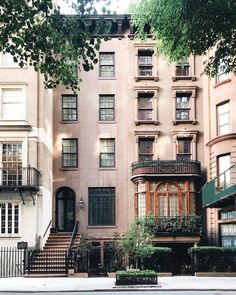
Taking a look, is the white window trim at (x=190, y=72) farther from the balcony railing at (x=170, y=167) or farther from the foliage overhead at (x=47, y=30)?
the foliage overhead at (x=47, y=30)

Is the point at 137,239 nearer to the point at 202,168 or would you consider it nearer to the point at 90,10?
the point at 202,168

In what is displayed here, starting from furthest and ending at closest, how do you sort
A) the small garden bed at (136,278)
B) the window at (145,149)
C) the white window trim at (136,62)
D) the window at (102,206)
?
the white window trim at (136,62) < the window at (145,149) < the window at (102,206) < the small garden bed at (136,278)

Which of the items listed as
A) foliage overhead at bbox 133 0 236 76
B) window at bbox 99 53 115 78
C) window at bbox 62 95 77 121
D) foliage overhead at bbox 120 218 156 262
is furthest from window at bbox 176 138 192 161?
foliage overhead at bbox 133 0 236 76

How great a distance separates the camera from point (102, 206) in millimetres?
39344

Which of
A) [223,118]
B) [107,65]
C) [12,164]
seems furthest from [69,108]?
[223,118]

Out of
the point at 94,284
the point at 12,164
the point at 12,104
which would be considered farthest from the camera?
the point at 12,104

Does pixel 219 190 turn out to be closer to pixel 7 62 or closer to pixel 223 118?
pixel 223 118

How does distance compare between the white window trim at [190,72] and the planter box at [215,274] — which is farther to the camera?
the white window trim at [190,72]

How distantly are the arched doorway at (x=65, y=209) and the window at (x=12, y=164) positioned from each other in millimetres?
4507

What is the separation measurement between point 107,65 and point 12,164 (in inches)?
369

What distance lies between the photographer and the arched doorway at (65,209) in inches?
1553

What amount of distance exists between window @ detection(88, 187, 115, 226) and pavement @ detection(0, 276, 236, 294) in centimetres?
808

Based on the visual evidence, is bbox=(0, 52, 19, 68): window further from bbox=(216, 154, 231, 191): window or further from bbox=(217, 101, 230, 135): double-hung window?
bbox=(216, 154, 231, 191): window

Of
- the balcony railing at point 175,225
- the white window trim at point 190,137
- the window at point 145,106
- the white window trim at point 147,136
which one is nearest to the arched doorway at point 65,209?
the white window trim at point 147,136
